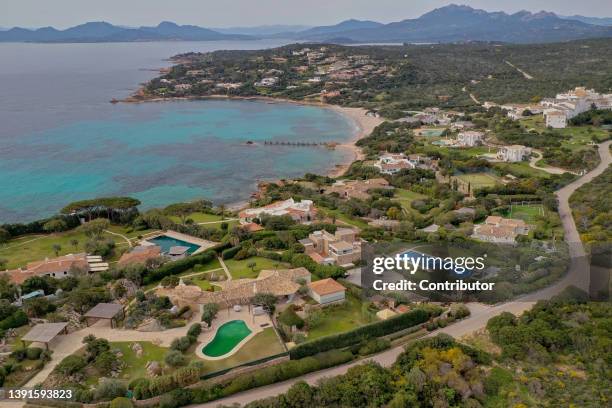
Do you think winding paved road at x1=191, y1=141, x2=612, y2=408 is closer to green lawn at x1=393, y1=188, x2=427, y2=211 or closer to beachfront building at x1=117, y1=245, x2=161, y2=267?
green lawn at x1=393, y1=188, x2=427, y2=211

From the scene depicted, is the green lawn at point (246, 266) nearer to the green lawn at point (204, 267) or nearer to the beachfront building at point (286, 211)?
the green lawn at point (204, 267)

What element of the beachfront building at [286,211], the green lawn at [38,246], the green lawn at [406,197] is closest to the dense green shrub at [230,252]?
the beachfront building at [286,211]

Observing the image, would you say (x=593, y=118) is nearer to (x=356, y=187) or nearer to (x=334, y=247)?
(x=356, y=187)

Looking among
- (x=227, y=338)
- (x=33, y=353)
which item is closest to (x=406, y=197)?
(x=227, y=338)

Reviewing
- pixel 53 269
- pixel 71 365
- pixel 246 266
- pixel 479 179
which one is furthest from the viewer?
pixel 479 179

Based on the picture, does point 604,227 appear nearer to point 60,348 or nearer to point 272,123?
point 60,348
